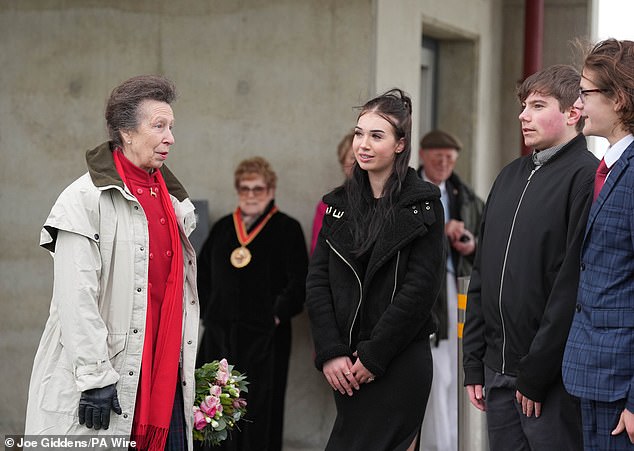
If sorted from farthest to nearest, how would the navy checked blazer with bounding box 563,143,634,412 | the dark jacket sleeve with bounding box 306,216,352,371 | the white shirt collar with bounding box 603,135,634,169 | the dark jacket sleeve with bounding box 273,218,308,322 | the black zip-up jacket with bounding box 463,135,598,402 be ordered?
the dark jacket sleeve with bounding box 273,218,308,322 < the dark jacket sleeve with bounding box 306,216,352,371 < the black zip-up jacket with bounding box 463,135,598,402 < the white shirt collar with bounding box 603,135,634,169 < the navy checked blazer with bounding box 563,143,634,412

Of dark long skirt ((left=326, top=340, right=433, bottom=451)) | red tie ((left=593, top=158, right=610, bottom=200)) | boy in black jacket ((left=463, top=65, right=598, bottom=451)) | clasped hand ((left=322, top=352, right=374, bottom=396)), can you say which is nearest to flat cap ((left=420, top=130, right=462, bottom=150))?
boy in black jacket ((left=463, top=65, right=598, bottom=451))

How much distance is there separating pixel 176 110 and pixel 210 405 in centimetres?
334

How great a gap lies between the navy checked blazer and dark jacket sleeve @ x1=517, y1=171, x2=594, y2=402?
170mm

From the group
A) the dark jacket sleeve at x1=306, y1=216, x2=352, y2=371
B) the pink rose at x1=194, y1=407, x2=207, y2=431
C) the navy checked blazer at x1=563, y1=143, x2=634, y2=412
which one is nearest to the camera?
the navy checked blazer at x1=563, y1=143, x2=634, y2=412

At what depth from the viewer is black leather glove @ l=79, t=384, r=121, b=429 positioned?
153 inches

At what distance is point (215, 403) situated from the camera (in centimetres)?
438

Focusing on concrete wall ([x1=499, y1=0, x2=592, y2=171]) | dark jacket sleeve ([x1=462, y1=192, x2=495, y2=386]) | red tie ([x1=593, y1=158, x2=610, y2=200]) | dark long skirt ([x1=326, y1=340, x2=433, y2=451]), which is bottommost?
dark long skirt ([x1=326, y1=340, x2=433, y2=451])

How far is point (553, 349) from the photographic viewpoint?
154 inches

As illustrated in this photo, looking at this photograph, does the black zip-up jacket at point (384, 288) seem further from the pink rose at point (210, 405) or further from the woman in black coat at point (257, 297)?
the woman in black coat at point (257, 297)

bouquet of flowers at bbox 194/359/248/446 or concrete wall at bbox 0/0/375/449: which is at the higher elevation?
Result: concrete wall at bbox 0/0/375/449

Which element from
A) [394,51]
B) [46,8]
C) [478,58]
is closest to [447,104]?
[478,58]

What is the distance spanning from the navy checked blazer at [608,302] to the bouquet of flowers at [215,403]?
1466mm

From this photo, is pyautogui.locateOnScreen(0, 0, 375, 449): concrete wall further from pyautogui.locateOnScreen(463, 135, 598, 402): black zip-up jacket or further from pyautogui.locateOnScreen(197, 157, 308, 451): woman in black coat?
pyautogui.locateOnScreen(463, 135, 598, 402): black zip-up jacket

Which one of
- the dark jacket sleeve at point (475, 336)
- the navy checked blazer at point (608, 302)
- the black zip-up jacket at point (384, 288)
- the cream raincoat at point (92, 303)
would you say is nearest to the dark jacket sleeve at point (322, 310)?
the black zip-up jacket at point (384, 288)
